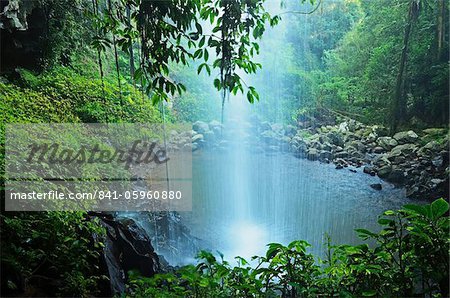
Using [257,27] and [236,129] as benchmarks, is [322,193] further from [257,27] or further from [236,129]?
[257,27]

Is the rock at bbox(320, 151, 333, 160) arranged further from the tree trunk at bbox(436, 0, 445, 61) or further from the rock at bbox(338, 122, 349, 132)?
the tree trunk at bbox(436, 0, 445, 61)

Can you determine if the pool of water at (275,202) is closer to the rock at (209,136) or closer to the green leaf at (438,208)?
the rock at (209,136)

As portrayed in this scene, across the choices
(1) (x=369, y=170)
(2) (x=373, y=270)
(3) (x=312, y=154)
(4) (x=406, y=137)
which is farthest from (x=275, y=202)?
(2) (x=373, y=270)

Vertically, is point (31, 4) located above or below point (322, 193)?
above

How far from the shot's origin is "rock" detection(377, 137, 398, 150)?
6.87 metres

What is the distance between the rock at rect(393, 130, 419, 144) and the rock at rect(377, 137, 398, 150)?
0.31 ft

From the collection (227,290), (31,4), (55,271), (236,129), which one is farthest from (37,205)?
(236,129)

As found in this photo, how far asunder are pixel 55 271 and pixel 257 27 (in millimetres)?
1760

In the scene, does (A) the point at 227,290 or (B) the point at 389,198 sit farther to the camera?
(B) the point at 389,198

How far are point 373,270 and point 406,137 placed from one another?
6278 millimetres

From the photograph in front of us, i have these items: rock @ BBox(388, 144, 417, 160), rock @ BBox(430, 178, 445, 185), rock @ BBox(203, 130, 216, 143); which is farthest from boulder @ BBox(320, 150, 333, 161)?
rock @ BBox(203, 130, 216, 143)

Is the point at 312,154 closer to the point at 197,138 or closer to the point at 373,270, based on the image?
the point at 197,138

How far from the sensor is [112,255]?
2.27 metres

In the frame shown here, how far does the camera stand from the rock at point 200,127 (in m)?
8.13
